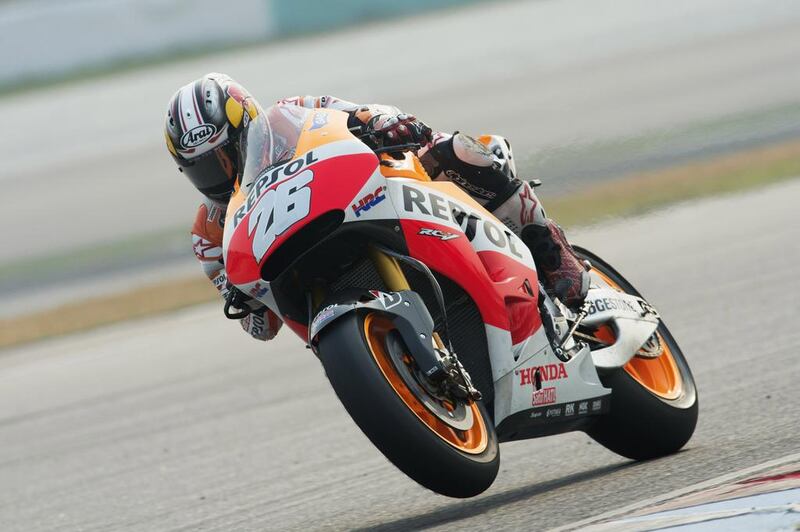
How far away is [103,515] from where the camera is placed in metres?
5.48

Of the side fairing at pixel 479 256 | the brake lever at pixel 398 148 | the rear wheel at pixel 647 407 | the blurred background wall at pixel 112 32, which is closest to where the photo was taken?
the side fairing at pixel 479 256

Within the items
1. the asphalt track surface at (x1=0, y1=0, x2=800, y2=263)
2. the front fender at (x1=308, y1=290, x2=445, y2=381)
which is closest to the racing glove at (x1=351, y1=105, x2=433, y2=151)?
the front fender at (x1=308, y1=290, x2=445, y2=381)

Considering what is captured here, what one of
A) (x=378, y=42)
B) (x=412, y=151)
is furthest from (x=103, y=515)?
(x=378, y=42)

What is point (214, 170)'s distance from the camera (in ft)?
14.5

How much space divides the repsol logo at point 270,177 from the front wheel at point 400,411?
1.57 ft

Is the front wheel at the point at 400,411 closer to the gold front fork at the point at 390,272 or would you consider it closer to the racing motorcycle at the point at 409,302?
the racing motorcycle at the point at 409,302

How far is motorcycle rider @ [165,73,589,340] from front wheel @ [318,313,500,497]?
705 mm

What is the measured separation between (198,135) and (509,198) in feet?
3.84

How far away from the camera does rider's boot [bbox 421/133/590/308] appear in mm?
4664

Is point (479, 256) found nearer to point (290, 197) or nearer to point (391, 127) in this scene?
point (391, 127)

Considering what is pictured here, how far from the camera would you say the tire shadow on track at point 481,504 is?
14.4ft

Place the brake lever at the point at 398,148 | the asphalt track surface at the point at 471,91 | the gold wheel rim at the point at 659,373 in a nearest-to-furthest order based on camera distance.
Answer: the brake lever at the point at 398,148 → the gold wheel rim at the point at 659,373 → the asphalt track surface at the point at 471,91

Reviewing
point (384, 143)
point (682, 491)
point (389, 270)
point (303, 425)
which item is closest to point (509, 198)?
point (384, 143)

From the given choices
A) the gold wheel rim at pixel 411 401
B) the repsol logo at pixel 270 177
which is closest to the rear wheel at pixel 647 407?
the gold wheel rim at pixel 411 401
